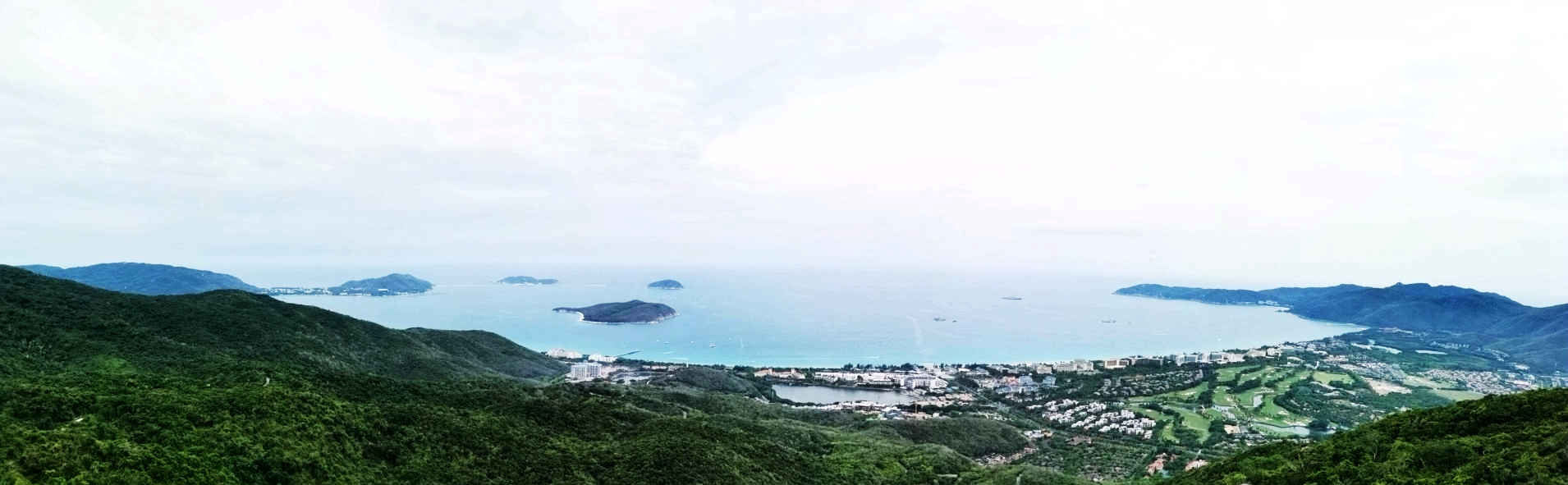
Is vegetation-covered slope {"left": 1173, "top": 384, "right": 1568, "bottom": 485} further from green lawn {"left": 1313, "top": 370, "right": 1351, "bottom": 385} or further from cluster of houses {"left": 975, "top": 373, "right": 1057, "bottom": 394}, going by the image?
green lawn {"left": 1313, "top": 370, "right": 1351, "bottom": 385}

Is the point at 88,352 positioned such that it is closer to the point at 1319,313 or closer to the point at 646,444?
the point at 646,444

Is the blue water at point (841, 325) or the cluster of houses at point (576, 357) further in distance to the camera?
the blue water at point (841, 325)

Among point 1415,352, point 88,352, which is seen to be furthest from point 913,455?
point 1415,352

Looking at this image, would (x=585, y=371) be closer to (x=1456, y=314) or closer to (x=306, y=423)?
(x=306, y=423)

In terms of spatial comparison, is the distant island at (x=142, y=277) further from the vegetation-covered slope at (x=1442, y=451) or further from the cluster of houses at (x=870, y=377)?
the vegetation-covered slope at (x=1442, y=451)

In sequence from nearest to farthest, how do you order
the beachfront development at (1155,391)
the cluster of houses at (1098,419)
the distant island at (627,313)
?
the beachfront development at (1155,391)
the cluster of houses at (1098,419)
the distant island at (627,313)

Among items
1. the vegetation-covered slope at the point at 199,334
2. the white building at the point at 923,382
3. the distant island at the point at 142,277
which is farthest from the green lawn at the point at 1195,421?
the distant island at the point at 142,277

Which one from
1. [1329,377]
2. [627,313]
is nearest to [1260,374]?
[1329,377]
